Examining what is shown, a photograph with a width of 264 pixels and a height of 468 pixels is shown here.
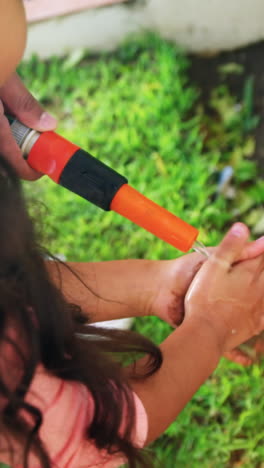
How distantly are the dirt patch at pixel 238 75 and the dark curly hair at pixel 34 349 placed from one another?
3.07ft

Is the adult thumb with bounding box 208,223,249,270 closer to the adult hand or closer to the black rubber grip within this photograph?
the black rubber grip

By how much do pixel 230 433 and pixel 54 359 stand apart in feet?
1.82

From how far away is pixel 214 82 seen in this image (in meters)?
1.84

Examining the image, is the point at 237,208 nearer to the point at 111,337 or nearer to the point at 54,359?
the point at 111,337

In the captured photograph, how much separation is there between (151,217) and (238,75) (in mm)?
986

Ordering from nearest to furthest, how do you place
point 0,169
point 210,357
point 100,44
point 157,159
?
point 0,169, point 210,357, point 157,159, point 100,44

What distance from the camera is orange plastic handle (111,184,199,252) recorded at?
0.97 m

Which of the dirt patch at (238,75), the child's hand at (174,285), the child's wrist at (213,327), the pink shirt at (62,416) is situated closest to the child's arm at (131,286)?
the child's hand at (174,285)

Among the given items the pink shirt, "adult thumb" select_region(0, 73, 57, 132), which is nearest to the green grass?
"adult thumb" select_region(0, 73, 57, 132)

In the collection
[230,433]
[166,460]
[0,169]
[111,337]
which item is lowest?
[166,460]

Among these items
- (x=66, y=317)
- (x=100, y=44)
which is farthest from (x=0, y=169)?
(x=100, y=44)

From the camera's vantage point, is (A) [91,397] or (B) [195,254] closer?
(A) [91,397]

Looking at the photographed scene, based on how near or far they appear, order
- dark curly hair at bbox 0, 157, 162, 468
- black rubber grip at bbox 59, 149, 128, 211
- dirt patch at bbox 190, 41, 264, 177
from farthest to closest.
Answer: dirt patch at bbox 190, 41, 264, 177, black rubber grip at bbox 59, 149, 128, 211, dark curly hair at bbox 0, 157, 162, 468

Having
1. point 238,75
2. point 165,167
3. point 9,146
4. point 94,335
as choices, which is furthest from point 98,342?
point 238,75
